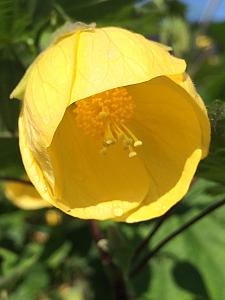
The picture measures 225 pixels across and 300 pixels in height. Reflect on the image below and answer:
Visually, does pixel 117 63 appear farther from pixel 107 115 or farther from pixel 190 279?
pixel 190 279

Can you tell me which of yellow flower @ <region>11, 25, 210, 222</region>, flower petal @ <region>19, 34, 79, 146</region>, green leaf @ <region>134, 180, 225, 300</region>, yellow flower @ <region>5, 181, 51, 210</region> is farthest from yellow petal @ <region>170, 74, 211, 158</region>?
yellow flower @ <region>5, 181, 51, 210</region>

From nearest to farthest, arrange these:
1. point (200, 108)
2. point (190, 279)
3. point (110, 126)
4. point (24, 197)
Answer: point (200, 108) < point (110, 126) < point (190, 279) < point (24, 197)

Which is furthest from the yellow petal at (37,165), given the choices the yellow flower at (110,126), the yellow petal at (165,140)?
the yellow petal at (165,140)

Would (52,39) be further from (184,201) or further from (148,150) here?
(184,201)

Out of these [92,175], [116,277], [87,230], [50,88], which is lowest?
[87,230]

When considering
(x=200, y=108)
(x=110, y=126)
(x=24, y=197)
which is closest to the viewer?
(x=200, y=108)

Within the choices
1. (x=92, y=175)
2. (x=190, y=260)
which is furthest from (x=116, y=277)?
(x=190, y=260)

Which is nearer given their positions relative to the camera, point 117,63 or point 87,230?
point 117,63

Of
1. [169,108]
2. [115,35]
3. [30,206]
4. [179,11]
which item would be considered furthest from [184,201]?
[179,11]

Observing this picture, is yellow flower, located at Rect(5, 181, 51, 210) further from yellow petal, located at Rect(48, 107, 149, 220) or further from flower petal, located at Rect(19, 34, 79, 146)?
flower petal, located at Rect(19, 34, 79, 146)
